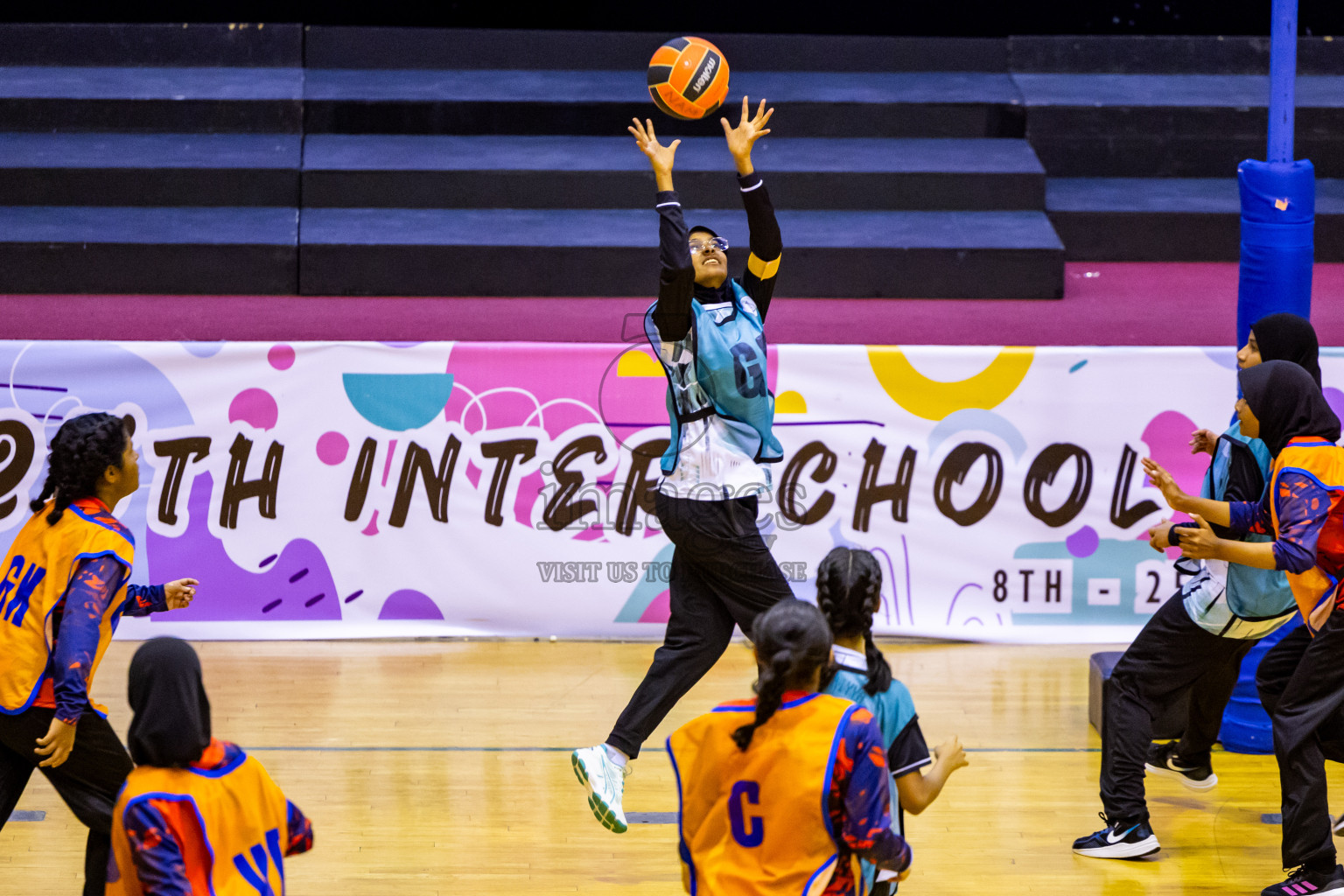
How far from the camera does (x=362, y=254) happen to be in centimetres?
1002

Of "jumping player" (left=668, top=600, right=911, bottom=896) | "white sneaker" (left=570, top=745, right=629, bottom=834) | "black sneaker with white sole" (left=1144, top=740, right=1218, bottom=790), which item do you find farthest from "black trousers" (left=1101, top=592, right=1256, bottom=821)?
"jumping player" (left=668, top=600, right=911, bottom=896)

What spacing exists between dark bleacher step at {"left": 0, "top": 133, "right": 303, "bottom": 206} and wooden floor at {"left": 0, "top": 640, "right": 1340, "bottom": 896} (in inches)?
180

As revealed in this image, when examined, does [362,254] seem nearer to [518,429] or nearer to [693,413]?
[518,429]

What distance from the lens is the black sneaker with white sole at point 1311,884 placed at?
4.48 meters

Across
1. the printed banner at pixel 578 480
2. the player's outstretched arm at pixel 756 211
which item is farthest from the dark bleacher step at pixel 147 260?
the player's outstretched arm at pixel 756 211

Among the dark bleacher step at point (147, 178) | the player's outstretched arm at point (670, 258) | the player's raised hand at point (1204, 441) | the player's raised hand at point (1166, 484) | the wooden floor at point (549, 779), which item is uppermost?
the dark bleacher step at point (147, 178)

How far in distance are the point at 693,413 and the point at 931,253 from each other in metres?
5.60

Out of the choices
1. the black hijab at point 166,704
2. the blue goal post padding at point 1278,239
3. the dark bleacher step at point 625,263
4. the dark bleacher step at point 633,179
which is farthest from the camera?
the dark bleacher step at point 633,179

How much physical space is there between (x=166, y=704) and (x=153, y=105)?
29.5ft

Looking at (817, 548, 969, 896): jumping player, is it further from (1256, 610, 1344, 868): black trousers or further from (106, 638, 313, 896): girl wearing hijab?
(1256, 610, 1344, 868): black trousers

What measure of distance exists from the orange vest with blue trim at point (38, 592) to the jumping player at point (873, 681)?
5.88 ft

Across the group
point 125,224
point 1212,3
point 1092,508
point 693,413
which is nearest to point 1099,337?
point 1092,508

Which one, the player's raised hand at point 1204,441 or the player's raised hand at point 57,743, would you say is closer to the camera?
the player's raised hand at point 57,743

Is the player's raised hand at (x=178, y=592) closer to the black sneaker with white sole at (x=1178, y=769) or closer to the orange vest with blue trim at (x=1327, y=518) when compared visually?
the orange vest with blue trim at (x=1327, y=518)
